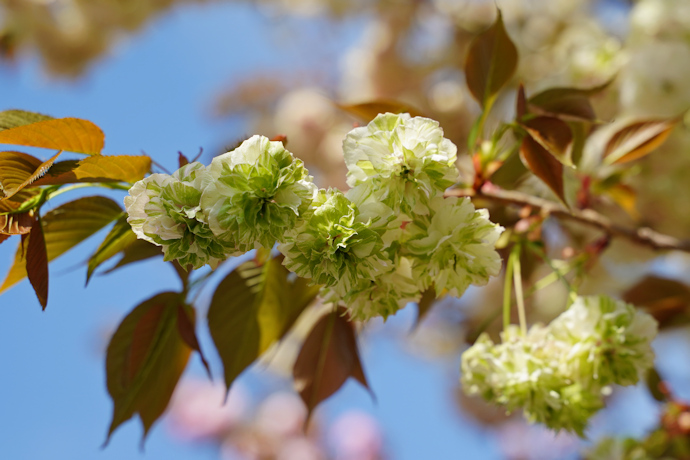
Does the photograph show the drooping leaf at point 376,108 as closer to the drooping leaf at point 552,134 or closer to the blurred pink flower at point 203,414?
the drooping leaf at point 552,134

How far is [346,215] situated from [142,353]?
27cm

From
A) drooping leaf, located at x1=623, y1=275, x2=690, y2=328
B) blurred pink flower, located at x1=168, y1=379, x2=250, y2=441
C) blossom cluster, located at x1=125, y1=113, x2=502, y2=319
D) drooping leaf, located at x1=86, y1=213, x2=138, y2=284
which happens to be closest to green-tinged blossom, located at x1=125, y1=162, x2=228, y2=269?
blossom cluster, located at x1=125, y1=113, x2=502, y2=319

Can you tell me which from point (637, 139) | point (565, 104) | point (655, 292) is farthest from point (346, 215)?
point (655, 292)

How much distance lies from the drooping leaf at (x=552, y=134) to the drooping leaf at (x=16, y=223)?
37 centimetres

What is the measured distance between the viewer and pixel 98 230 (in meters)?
0.43

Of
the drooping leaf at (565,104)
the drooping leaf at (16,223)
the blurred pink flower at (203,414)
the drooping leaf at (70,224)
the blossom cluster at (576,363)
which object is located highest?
the drooping leaf at (16,223)

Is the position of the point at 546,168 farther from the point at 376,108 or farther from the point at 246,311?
the point at 246,311

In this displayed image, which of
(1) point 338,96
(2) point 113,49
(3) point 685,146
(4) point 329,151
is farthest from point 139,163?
(2) point 113,49

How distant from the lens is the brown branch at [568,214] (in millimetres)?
505

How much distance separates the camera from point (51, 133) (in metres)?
0.37

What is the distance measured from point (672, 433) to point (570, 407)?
0.45 metres

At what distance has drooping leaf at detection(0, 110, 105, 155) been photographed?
0.35m

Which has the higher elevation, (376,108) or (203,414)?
(376,108)

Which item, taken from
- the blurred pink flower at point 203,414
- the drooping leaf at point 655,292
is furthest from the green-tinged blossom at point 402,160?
the blurred pink flower at point 203,414
